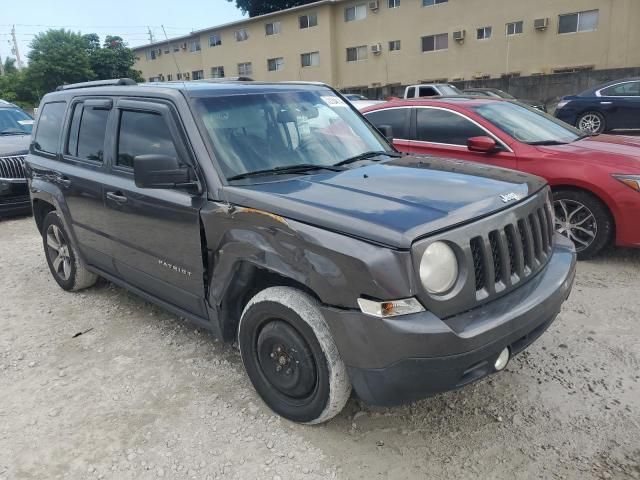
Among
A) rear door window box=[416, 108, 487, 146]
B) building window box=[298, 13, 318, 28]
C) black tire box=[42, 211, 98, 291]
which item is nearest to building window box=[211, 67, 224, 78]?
building window box=[298, 13, 318, 28]

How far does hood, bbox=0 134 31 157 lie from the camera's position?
8102 millimetres

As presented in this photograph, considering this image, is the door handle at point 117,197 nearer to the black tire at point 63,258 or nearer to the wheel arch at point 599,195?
the black tire at point 63,258

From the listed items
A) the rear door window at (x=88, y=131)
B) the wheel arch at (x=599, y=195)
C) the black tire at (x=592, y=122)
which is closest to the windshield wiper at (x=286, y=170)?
the rear door window at (x=88, y=131)

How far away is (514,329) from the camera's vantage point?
235 cm

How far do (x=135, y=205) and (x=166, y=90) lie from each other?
790 mm

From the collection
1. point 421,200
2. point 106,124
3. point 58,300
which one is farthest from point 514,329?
point 58,300

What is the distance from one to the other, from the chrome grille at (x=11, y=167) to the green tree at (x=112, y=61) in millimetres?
36129

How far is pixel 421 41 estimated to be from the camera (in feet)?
93.6

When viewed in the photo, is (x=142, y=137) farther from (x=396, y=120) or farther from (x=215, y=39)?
(x=215, y=39)

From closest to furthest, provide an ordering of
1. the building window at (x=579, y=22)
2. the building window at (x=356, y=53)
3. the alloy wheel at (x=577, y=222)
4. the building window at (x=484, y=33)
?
the alloy wheel at (x=577, y=222) < the building window at (x=579, y=22) < the building window at (x=484, y=33) < the building window at (x=356, y=53)

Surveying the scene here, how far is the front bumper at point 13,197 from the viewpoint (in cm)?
795

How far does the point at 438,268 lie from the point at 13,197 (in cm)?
800

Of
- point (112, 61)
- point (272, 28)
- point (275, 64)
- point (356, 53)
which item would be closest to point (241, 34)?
point (272, 28)

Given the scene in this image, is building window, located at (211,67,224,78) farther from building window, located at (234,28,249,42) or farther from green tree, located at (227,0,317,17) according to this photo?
green tree, located at (227,0,317,17)
